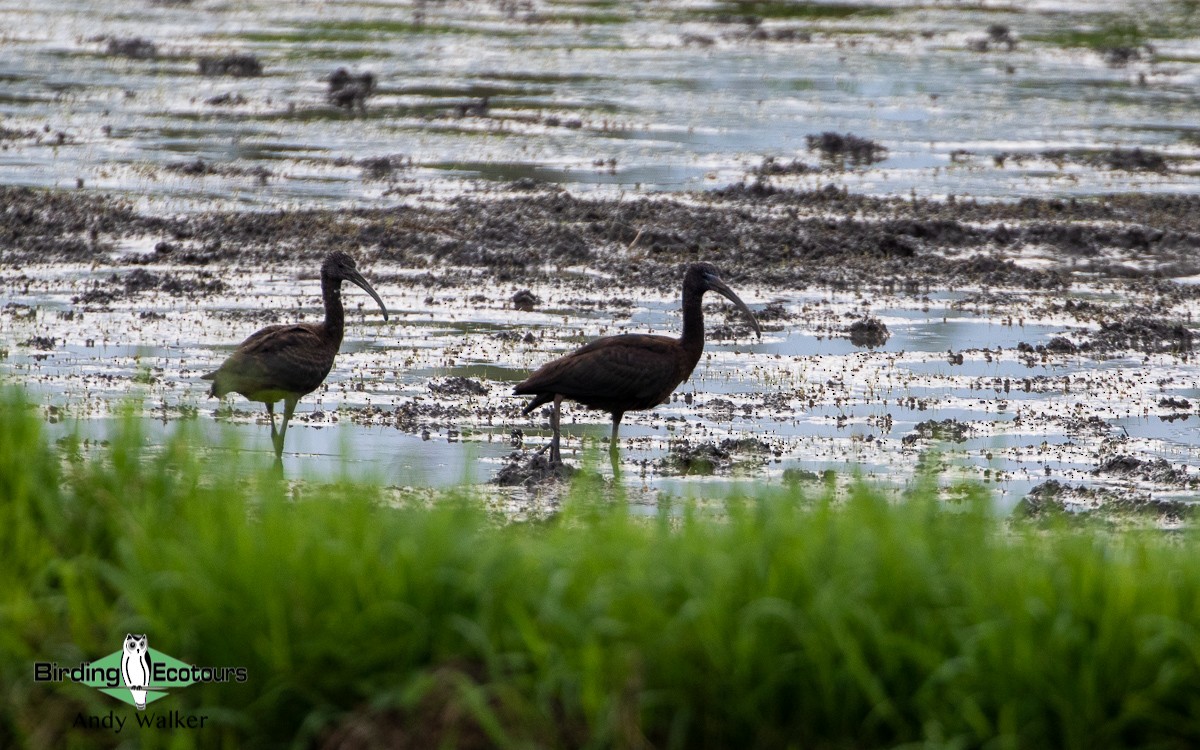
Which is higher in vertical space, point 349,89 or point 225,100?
point 349,89

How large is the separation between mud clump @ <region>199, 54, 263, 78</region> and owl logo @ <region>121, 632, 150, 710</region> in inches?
900

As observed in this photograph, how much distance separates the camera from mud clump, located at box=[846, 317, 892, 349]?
12.8 m

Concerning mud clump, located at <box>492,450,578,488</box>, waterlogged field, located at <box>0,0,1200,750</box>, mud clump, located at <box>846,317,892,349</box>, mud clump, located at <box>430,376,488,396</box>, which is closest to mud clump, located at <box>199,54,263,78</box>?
waterlogged field, located at <box>0,0,1200,750</box>

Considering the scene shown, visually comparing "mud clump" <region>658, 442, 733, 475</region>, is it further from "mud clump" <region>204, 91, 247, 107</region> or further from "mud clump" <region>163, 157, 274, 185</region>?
"mud clump" <region>204, 91, 247, 107</region>

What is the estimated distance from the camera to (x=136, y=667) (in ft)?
17.7

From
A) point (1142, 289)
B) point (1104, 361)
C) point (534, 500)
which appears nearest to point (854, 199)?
point (1142, 289)

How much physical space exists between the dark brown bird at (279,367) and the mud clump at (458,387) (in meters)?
1.07

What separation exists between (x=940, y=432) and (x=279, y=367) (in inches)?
156

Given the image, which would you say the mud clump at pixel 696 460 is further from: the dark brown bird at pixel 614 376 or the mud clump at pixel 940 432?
the mud clump at pixel 940 432

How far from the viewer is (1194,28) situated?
34.2 m

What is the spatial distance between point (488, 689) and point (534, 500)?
12.7 feet

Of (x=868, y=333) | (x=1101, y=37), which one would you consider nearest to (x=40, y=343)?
(x=868, y=333)

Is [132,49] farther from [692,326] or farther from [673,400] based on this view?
[692,326]

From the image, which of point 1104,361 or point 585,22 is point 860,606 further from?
point 585,22
